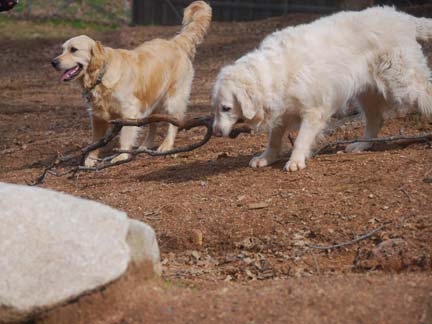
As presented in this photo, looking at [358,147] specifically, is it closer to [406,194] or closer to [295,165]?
[295,165]

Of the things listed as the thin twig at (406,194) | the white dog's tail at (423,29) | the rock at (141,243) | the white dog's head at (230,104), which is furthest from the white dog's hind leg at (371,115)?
the rock at (141,243)

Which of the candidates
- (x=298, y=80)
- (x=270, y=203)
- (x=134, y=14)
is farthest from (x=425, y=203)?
(x=134, y=14)

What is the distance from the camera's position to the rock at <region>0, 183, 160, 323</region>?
4.39m

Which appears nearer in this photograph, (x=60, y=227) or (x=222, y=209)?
(x=60, y=227)

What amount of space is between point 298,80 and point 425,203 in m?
1.71

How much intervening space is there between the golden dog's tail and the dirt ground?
1267mm

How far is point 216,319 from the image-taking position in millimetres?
4375

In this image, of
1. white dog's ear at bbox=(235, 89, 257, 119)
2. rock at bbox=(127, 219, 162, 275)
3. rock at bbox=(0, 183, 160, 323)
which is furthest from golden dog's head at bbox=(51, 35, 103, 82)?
rock at bbox=(127, 219, 162, 275)

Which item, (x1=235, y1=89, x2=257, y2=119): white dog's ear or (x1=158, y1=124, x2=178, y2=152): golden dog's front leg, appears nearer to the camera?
(x1=235, y1=89, x2=257, y2=119): white dog's ear

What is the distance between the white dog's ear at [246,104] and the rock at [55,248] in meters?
2.43

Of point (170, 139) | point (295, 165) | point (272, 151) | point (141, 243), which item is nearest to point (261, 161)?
point (272, 151)

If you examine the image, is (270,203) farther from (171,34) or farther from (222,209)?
(171,34)

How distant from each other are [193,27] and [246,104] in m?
3.75

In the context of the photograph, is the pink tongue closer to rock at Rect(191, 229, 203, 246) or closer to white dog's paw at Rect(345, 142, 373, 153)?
white dog's paw at Rect(345, 142, 373, 153)
